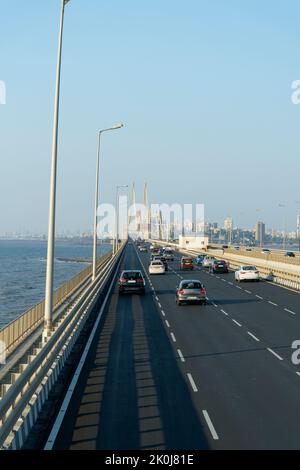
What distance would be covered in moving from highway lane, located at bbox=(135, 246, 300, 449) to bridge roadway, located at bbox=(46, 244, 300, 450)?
2 centimetres

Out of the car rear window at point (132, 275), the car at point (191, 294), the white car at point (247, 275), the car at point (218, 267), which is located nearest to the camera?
the car at point (191, 294)

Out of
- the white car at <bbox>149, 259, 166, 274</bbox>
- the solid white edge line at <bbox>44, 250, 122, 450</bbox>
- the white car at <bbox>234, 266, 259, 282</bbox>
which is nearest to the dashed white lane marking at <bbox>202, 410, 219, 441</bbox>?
the solid white edge line at <bbox>44, 250, 122, 450</bbox>

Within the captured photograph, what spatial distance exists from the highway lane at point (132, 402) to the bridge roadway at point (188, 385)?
18mm

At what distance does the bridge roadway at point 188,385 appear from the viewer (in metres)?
10.8

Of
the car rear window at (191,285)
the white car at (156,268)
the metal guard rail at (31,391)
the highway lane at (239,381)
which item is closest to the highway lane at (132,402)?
the highway lane at (239,381)

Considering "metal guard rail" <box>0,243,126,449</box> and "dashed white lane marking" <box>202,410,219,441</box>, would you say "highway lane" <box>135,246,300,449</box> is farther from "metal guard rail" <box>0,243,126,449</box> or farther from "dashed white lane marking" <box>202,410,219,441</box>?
"metal guard rail" <box>0,243,126,449</box>

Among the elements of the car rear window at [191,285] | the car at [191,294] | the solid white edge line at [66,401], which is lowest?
the solid white edge line at [66,401]

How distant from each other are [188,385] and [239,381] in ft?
4.23

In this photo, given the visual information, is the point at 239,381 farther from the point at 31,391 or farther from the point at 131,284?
the point at 131,284

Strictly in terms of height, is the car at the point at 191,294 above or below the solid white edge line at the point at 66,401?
above

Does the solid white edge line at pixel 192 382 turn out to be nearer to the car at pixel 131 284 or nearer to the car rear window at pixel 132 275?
the car at pixel 131 284

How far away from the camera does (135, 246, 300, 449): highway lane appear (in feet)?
36.1

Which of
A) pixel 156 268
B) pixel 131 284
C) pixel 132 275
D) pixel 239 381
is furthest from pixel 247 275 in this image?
pixel 239 381
